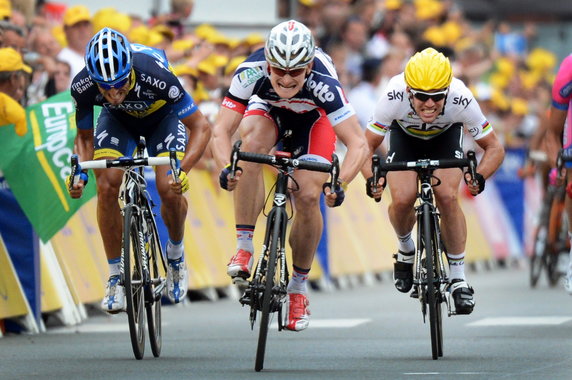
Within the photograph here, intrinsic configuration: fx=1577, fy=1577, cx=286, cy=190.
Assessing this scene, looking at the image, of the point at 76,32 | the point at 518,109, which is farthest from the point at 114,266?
the point at 518,109

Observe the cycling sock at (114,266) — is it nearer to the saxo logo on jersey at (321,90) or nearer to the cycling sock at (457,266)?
the saxo logo on jersey at (321,90)

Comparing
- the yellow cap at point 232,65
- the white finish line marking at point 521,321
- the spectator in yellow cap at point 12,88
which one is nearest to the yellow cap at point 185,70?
the yellow cap at point 232,65

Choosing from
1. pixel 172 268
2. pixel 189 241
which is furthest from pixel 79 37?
pixel 172 268

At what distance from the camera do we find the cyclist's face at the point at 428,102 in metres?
11.1

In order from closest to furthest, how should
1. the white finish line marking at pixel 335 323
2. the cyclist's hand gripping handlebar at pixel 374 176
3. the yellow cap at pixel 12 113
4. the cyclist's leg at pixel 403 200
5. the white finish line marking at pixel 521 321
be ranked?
1. the cyclist's hand gripping handlebar at pixel 374 176
2. the cyclist's leg at pixel 403 200
3. the yellow cap at pixel 12 113
4. the white finish line marking at pixel 521 321
5. the white finish line marking at pixel 335 323

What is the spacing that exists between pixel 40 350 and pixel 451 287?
3.09m

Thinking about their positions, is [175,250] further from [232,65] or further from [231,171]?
[232,65]

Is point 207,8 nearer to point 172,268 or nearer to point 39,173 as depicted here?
point 39,173

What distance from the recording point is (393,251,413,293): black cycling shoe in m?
12.0

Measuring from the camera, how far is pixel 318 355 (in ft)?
36.9

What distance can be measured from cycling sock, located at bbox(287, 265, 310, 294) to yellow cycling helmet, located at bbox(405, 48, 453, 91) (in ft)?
5.01

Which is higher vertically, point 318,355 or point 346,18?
point 346,18

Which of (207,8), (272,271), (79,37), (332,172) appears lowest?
(272,271)

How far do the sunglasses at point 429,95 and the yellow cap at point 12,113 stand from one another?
11.0 feet
